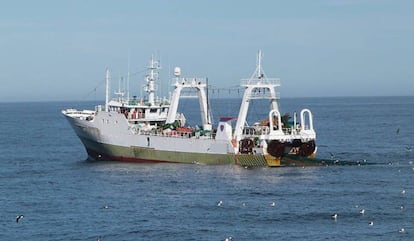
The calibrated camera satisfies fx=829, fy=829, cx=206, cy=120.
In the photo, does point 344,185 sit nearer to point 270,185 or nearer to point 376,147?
point 270,185

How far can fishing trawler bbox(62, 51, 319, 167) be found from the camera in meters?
79.1

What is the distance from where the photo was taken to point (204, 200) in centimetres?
6247

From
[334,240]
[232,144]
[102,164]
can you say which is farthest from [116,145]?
[334,240]

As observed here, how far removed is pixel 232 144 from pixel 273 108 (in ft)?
17.8

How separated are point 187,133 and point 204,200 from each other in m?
22.4

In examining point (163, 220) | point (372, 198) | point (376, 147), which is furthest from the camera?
point (376, 147)

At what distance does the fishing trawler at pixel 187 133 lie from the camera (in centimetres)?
7912

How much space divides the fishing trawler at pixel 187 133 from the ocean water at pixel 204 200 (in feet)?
5.45

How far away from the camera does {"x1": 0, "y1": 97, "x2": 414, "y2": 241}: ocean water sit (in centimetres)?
5119

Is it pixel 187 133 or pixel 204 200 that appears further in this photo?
pixel 187 133

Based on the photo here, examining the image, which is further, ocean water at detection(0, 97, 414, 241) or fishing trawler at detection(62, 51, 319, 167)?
fishing trawler at detection(62, 51, 319, 167)

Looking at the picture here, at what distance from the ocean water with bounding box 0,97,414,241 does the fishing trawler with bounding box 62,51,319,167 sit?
65.4 inches

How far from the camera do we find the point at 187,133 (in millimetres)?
84312

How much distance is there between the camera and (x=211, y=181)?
71.4 metres
